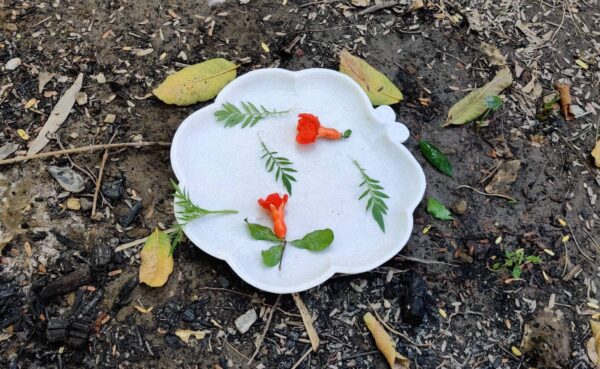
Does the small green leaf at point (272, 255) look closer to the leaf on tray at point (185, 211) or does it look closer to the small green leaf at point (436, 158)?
the leaf on tray at point (185, 211)

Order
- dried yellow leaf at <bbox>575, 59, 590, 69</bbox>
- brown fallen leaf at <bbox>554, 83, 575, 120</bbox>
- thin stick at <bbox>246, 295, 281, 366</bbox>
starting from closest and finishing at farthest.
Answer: thin stick at <bbox>246, 295, 281, 366</bbox> → brown fallen leaf at <bbox>554, 83, 575, 120</bbox> → dried yellow leaf at <bbox>575, 59, 590, 69</bbox>

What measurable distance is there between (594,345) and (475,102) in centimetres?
112

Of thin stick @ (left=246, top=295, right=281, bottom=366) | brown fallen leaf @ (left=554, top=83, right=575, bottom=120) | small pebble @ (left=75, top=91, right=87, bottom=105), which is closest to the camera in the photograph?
thin stick @ (left=246, top=295, right=281, bottom=366)

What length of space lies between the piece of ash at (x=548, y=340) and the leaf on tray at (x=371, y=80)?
109cm

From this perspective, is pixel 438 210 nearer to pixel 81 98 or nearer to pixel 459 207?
pixel 459 207

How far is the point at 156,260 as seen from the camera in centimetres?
228

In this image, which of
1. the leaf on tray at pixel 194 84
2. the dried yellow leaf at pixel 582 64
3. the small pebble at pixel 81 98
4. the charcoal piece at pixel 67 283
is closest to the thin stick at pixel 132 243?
the charcoal piece at pixel 67 283

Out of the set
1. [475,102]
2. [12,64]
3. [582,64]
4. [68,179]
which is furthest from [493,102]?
[12,64]

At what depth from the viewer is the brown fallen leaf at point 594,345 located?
231 cm

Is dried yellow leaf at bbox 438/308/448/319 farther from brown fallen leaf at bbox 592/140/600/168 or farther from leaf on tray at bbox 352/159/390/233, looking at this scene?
brown fallen leaf at bbox 592/140/600/168

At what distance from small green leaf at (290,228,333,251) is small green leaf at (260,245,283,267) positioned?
70mm

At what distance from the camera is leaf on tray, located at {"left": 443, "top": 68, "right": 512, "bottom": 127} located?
271 cm

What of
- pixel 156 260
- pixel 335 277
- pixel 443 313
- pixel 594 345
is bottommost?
pixel 594 345

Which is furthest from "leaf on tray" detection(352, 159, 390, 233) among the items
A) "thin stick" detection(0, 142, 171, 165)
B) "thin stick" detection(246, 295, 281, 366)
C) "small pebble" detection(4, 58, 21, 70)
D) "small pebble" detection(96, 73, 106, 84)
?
"small pebble" detection(4, 58, 21, 70)
